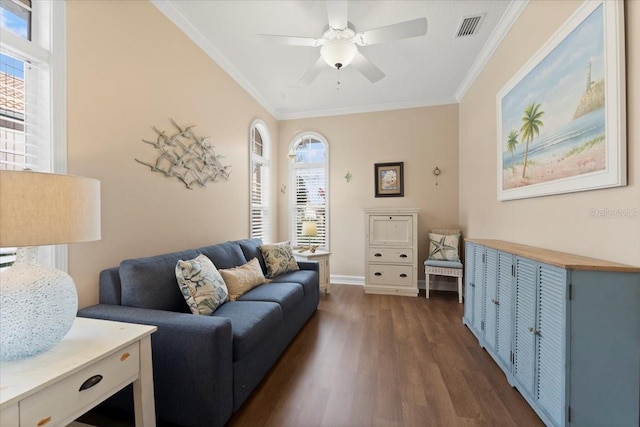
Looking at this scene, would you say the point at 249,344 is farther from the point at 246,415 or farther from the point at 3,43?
the point at 3,43

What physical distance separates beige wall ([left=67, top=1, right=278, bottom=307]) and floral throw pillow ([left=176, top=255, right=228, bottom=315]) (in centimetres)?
51

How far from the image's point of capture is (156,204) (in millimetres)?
2229

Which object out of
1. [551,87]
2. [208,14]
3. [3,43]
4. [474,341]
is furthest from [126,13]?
[474,341]

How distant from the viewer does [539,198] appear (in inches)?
79.4

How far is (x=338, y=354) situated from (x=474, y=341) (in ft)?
4.42

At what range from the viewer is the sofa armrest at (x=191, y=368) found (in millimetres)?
1375

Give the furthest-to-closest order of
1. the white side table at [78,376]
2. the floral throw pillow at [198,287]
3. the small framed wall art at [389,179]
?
the small framed wall art at [389,179] → the floral throw pillow at [198,287] → the white side table at [78,376]

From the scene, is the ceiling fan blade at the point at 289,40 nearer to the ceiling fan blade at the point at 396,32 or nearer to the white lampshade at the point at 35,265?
the ceiling fan blade at the point at 396,32

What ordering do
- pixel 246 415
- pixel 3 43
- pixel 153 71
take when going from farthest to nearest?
pixel 153 71 → pixel 246 415 → pixel 3 43

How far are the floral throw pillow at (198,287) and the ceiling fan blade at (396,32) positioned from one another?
7.48ft

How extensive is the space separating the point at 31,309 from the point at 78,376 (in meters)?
0.30

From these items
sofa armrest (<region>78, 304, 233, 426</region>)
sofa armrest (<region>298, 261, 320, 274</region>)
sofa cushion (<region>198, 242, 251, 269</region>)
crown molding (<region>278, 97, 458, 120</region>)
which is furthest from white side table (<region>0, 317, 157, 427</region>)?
crown molding (<region>278, 97, 458, 120</region>)

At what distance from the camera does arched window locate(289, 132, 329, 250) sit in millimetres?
4652

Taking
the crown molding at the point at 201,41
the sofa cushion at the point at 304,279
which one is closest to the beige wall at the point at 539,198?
the sofa cushion at the point at 304,279
